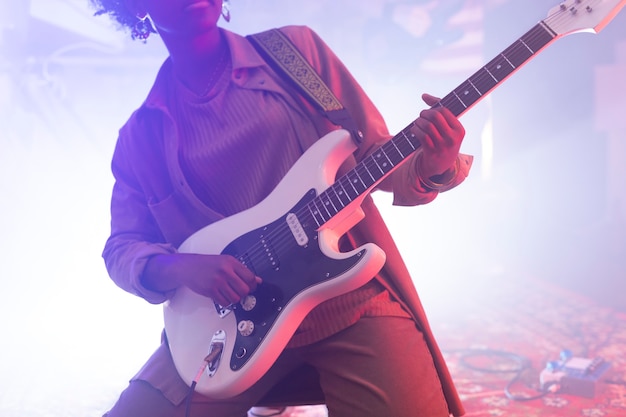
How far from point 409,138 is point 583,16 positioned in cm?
43

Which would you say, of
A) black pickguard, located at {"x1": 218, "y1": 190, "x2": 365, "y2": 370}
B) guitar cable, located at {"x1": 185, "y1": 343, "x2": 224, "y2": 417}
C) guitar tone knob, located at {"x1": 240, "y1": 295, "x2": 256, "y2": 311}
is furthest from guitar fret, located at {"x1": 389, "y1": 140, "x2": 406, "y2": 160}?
guitar cable, located at {"x1": 185, "y1": 343, "x2": 224, "y2": 417}

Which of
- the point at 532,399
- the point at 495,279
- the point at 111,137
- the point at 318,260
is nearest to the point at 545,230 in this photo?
the point at 495,279

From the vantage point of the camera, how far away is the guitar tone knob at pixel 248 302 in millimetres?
1289

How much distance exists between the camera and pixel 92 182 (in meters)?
3.46

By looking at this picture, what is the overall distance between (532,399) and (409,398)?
178 centimetres

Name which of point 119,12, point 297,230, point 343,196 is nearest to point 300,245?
point 297,230

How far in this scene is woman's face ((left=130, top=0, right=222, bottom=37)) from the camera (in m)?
1.48

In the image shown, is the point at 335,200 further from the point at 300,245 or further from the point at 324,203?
the point at 300,245

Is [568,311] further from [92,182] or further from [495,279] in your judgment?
[92,182]

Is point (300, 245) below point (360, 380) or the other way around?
the other way around

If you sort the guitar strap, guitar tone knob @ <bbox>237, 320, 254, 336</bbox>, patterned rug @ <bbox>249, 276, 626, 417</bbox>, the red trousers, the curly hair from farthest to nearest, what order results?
patterned rug @ <bbox>249, 276, 626, 417</bbox> → the curly hair → the guitar strap → guitar tone knob @ <bbox>237, 320, 254, 336</bbox> → the red trousers

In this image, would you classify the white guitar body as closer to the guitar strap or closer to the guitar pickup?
the guitar pickup

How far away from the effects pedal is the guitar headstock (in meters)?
1.93

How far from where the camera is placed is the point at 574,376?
2.60 m
